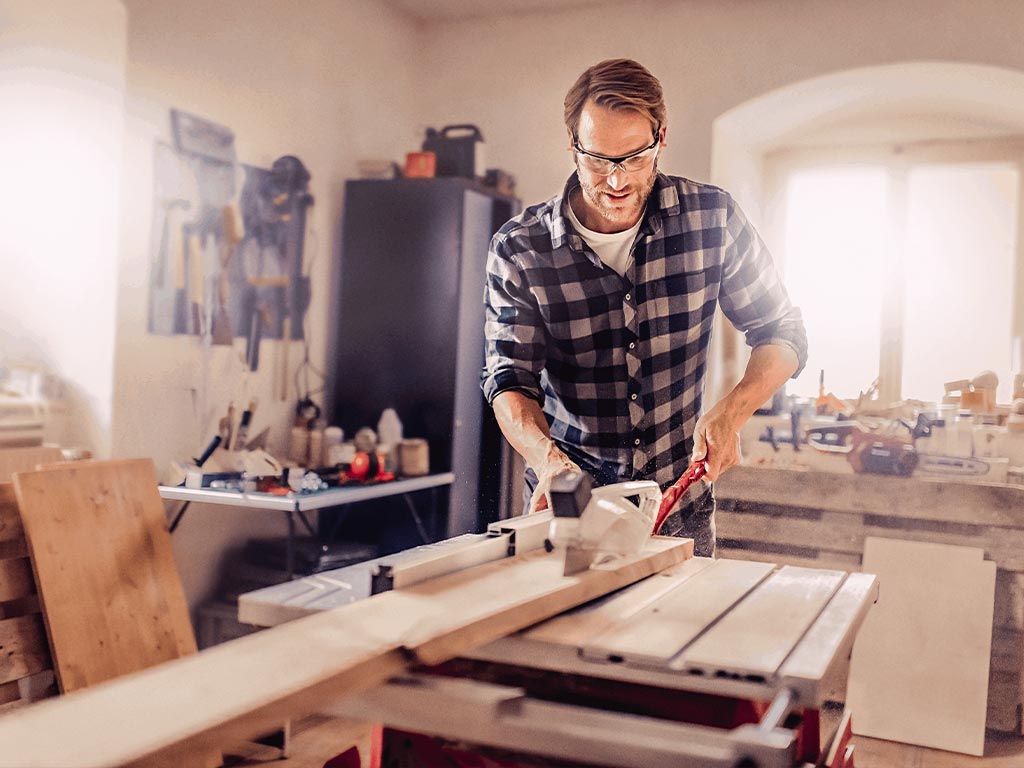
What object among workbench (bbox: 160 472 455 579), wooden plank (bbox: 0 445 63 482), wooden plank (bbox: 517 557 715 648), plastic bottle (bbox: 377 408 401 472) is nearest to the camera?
wooden plank (bbox: 517 557 715 648)

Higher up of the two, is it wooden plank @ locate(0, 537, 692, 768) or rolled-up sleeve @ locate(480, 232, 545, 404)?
rolled-up sleeve @ locate(480, 232, 545, 404)

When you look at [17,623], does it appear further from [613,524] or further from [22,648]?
[613,524]

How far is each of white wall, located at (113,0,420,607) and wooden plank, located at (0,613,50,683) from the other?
1.43 meters

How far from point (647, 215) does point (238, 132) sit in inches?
88.6

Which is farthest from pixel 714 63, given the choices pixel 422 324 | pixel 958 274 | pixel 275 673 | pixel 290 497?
pixel 275 673

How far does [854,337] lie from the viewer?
4730mm

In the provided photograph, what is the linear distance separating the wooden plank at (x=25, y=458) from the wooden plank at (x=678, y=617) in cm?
207

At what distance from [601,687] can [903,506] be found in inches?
99.8

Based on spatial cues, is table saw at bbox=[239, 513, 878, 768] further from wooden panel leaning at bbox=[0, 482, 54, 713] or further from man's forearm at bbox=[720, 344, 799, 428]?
wooden panel leaning at bbox=[0, 482, 54, 713]

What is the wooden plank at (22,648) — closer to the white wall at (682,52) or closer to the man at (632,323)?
the man at (632,323)

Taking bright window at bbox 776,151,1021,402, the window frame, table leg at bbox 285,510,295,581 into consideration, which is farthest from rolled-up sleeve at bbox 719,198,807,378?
the window frame

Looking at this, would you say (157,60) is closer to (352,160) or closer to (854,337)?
(352,160)

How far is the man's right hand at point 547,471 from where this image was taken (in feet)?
5.79

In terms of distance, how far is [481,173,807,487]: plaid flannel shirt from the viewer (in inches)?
80.8
